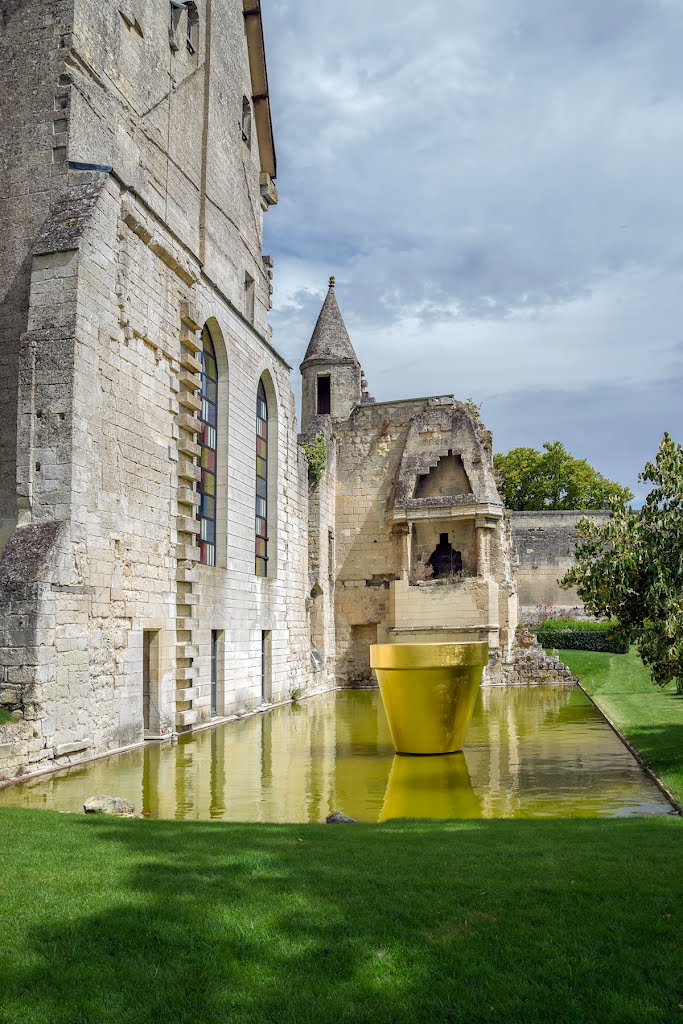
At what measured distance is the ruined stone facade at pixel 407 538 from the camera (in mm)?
25500

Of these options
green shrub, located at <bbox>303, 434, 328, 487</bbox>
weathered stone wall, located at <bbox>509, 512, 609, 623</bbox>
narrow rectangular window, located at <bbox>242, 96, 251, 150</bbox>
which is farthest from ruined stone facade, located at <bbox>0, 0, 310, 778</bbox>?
weathered stone wall, located at <bbox>509, 512, 609, 623</bbox>

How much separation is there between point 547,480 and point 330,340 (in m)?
25.0

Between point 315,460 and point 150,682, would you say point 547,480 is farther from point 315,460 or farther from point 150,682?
point 150,682

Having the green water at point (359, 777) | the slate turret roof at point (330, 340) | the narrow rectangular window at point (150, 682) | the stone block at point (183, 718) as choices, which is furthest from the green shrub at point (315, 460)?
the narrow rectangular window at point (150, 682)

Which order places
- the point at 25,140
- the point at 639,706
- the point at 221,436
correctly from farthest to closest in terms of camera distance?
1. the point at 221,436
2. the point at 639,706
3. the point at 25,140

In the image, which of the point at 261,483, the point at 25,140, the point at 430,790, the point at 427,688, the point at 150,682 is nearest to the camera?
the point at 430,790

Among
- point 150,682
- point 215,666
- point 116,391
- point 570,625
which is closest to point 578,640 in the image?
point 570,625

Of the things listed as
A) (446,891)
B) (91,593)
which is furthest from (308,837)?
(91,593)

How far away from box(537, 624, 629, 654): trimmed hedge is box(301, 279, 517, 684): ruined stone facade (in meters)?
5.17

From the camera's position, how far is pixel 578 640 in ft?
103

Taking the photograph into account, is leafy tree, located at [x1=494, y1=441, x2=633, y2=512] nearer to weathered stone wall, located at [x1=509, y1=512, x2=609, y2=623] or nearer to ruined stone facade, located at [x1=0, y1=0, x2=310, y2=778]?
weathered stone wall, located at [x1=509, y1=512, x2=609, y2=623]

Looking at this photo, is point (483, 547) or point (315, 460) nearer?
point (315, 460)

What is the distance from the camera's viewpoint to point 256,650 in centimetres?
1875

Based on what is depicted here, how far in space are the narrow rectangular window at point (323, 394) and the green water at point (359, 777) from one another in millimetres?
16553
